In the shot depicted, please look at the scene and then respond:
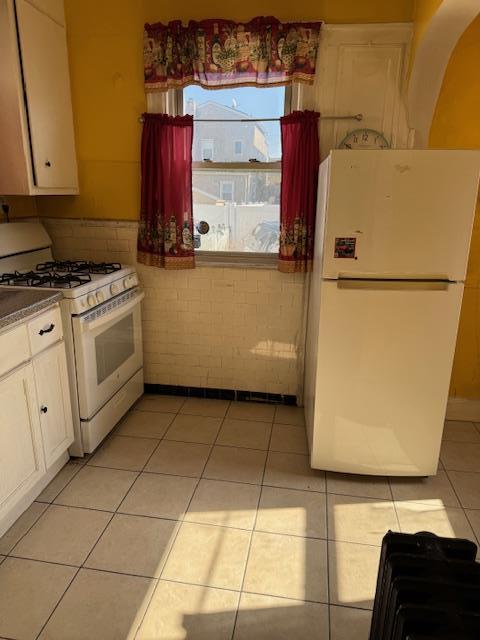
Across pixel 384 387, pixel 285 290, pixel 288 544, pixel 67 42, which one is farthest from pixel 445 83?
pixel 288 544

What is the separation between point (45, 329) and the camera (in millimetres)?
2166

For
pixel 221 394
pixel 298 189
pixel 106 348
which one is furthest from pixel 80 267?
pixel 298 189

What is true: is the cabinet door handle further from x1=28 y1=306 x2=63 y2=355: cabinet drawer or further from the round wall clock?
the round wall clock

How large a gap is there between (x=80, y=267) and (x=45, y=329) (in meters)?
0.78

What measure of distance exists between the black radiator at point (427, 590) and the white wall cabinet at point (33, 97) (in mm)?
2478

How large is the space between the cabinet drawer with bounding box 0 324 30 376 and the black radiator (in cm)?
157

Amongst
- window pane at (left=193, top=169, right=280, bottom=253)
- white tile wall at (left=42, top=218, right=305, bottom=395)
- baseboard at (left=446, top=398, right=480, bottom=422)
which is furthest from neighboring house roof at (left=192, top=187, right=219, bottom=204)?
baseboard at (left=446, top=398, right=480, bottom=422)

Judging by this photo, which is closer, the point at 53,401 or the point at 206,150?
the point at 53,401

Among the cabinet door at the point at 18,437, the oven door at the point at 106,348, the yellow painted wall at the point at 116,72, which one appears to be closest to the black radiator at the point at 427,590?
the cabinet door at the point at 18,437

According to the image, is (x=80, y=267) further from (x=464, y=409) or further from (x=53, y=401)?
(x=464, y=409)

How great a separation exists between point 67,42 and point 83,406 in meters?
2.25

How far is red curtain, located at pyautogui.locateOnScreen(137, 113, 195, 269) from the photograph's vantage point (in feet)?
9.29

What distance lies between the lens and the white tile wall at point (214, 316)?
3.09 metres

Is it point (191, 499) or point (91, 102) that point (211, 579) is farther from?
point (91, 102)
